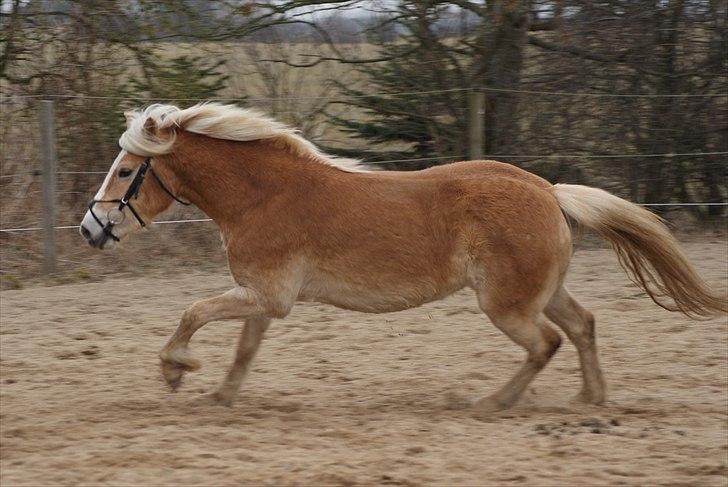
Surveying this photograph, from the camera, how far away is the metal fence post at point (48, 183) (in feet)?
27.9

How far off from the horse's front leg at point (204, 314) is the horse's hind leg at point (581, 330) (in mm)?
1517

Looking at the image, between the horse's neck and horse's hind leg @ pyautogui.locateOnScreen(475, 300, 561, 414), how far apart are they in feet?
3.69

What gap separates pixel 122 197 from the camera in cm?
482

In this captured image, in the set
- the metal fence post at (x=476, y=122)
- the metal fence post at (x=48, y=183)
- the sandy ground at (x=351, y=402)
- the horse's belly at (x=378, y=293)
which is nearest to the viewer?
the sandy ground at (x=351, y=402)

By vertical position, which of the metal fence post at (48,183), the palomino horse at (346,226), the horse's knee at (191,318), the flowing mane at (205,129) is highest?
the flowing mane at (205,129)

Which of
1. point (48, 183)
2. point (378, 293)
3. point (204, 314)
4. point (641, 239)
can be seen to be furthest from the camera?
point (48, 183)

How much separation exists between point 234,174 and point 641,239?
6.79 ft

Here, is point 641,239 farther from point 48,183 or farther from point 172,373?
point 48,183

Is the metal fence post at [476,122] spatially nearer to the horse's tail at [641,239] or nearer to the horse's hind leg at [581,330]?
the horse's tail at [641,239]

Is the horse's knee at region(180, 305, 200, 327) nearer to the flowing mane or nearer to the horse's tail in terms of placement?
the flowing mane

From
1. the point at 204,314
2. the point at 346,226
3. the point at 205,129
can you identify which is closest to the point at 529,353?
the point at 346,226

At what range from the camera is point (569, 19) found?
10.5 m

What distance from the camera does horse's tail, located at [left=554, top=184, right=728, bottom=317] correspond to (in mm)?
4828

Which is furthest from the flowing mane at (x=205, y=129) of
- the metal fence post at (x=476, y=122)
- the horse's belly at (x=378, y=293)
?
the metal fence post at (x=476, y=122)
